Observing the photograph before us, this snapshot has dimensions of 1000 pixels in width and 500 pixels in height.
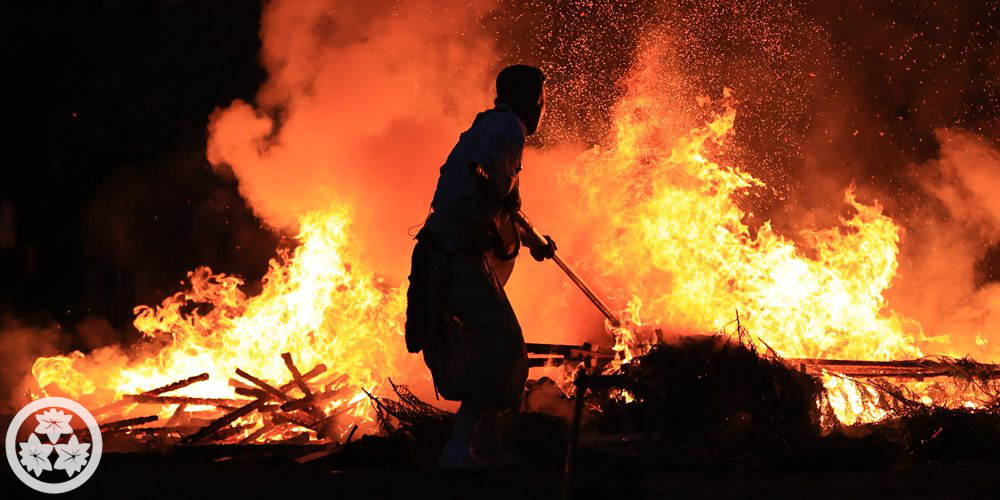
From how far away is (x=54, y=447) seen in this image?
575cm

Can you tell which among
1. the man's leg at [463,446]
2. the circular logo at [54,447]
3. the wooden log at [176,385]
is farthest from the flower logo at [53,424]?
the man's leg at [463,446]

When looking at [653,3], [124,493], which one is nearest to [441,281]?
[124,493]

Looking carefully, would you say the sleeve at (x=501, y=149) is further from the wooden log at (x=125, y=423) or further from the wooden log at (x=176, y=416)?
the wooden log at (x=176, y=416)

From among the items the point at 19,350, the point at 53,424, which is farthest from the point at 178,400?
the point at 19,350

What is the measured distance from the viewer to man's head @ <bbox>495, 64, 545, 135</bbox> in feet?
18.2

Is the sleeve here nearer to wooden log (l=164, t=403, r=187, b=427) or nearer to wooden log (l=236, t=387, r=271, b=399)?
wooden log (l=236, t=387, r=271, b=399)

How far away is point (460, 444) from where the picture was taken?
5.02 m

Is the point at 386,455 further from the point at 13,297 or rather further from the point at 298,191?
the point at 13,297

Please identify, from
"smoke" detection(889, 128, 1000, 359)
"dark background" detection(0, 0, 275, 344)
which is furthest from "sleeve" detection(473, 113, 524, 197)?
"dark background" detection(0, 0, 275, 344)

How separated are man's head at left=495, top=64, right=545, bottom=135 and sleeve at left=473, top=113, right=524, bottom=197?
0.76ft

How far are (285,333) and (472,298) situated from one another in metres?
3.85

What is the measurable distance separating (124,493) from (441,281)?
180 centimetres

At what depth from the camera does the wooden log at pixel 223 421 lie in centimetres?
646

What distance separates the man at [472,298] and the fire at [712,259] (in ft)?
8.03
